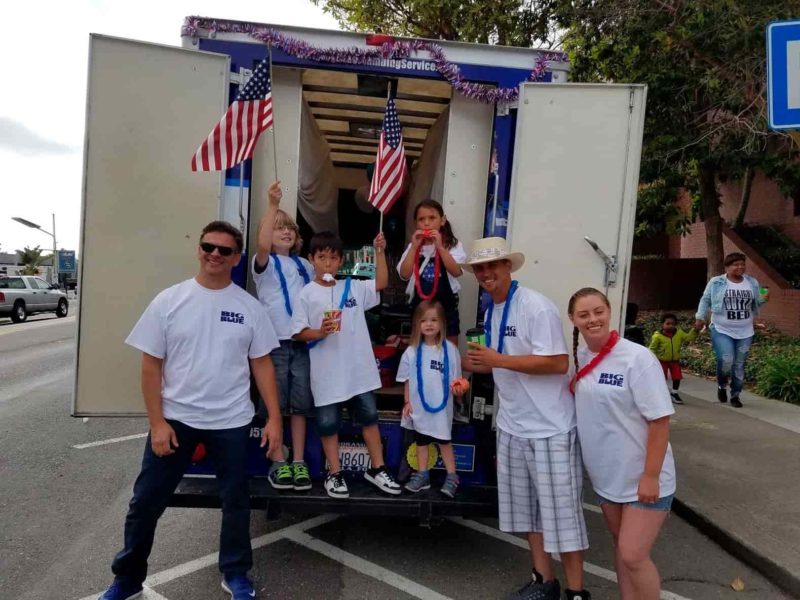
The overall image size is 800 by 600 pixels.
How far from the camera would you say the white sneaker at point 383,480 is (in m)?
3.28

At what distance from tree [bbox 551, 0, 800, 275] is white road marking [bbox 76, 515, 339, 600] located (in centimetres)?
811

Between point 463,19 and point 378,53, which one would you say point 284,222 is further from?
point 463,19

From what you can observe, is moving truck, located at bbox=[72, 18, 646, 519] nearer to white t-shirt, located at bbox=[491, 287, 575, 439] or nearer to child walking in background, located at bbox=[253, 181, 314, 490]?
child walking in background, located at bbox=[253, 181, 314, 490]

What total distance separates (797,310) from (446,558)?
11.4 metres

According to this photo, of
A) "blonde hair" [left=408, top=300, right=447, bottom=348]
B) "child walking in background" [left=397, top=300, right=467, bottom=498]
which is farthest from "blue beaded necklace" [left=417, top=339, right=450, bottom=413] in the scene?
"blonde hair" [left=408, top=300, right=447, bottom=348]

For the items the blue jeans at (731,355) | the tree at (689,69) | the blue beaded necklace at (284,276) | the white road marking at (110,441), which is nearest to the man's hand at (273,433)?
the blue beaded necklace at (284,276)

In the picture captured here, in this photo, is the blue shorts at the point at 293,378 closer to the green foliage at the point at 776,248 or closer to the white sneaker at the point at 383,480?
the white sneaker at the point at 383,480

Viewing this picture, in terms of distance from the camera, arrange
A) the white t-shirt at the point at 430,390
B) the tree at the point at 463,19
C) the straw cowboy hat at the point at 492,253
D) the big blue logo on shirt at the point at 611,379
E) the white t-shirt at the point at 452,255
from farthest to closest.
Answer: the tree at the point at 463,19 → the white t-shirt at the point at 452,255 → the white t-shirt at the point at 430,390 → the straw cowboy hat at the point at 492,253 → the big blue logo on shirt at the point at 611,379

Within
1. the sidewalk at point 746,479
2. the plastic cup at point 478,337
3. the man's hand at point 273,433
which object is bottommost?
the sidewalk at point 746,479

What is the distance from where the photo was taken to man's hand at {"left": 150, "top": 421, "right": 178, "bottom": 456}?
279 centimetres

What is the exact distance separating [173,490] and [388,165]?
245 centimetres

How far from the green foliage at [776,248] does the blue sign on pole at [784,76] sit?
1174 centimetres

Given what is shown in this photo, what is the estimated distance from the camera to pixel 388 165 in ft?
13.8

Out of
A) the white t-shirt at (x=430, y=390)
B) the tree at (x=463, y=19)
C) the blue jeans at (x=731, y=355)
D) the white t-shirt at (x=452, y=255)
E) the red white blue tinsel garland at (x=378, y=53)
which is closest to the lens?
the white t-shirt at (x=430, y=390)
